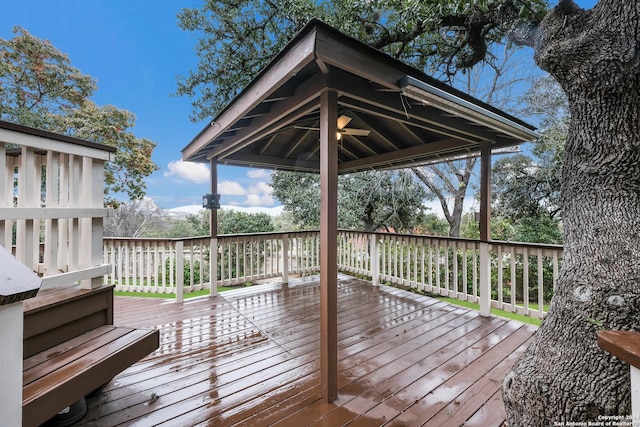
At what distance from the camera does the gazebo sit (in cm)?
188

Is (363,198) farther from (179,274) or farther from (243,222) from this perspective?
(179,274)

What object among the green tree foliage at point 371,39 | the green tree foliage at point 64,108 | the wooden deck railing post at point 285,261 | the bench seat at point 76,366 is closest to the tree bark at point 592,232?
the bench seat at point 76,366

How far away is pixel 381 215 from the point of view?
30.0ft

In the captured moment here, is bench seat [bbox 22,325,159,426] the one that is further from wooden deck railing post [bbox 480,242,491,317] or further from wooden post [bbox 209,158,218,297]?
wooden deck railing post [bbox 480,242,491,317]

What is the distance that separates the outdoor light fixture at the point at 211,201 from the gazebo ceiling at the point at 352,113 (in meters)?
0.70

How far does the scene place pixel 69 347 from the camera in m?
1.69

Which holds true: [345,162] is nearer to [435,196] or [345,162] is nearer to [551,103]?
[435,196]

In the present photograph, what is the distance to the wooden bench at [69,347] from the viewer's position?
131cm

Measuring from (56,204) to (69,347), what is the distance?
0.95m

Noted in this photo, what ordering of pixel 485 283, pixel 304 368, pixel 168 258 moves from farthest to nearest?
pixel 168 258, pixel 485 283, pixel 304 368

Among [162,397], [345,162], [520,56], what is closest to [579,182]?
[162,397]

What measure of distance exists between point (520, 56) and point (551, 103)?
2163 mm

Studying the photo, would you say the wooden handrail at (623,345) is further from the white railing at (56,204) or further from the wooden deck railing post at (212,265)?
the wooden deck railing post at (212,265)

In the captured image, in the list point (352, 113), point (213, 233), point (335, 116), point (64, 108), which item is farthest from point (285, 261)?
point (64, 108)
